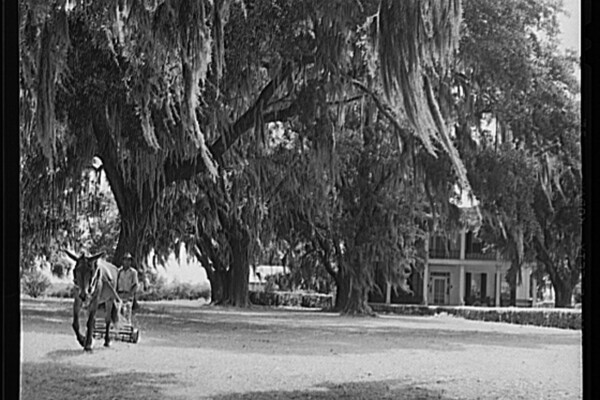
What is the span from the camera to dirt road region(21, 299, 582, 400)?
13.6 feet

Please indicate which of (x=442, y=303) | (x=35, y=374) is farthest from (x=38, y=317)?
(x=442, y=303)

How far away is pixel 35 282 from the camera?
14.3 feet

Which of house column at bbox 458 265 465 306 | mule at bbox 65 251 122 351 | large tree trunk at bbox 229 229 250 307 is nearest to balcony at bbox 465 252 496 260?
house column at bbox 458 265 465 306

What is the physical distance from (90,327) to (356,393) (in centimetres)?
129

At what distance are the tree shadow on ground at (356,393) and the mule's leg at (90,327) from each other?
24.7 inches

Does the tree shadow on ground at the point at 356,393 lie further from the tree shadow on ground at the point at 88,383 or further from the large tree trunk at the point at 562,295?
the large tree trunk at the point at 562,295

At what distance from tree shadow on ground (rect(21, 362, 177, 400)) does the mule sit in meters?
0.15

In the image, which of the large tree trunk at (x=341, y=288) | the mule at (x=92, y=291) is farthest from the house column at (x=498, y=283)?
the mule at (x=92, y=291)

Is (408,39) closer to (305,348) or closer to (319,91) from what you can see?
→ (319,91)

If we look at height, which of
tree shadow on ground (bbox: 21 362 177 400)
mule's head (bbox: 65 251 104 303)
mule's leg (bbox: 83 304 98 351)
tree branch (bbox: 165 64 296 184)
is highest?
tree branch (bbox: 165 64 296 184)

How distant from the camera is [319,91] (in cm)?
446

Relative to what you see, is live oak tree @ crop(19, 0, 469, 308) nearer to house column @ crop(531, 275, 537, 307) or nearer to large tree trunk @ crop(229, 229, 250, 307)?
large tree trunk @ crop(229, 229, 250, 307)

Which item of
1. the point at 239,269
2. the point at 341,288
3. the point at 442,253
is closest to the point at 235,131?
the point at 239,269

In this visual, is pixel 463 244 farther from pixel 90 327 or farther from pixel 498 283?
pixel 90 327
